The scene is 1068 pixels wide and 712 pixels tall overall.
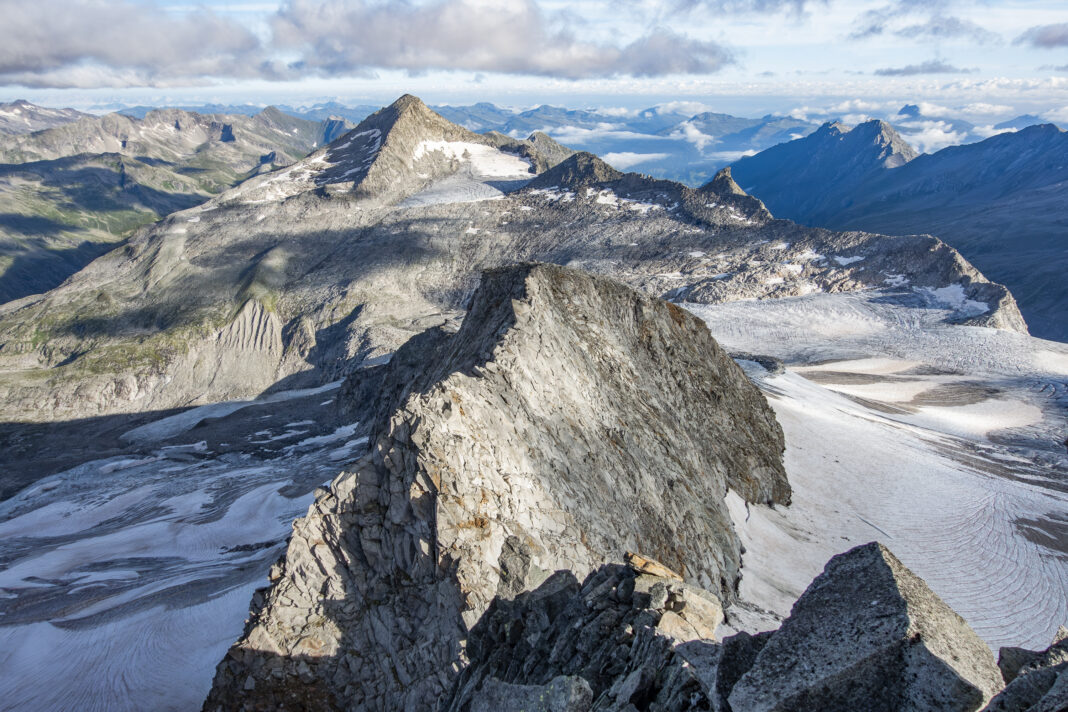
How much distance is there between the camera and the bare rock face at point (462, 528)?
1605 cm

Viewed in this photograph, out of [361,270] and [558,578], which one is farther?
[361,270]

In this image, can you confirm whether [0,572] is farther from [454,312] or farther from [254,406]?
[454,312]

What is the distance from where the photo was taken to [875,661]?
7.22 meters

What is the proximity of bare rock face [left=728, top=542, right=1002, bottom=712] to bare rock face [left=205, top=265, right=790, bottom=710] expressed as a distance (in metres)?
3.40

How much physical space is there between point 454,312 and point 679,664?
136 m

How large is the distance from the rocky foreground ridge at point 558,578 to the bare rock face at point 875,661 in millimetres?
25

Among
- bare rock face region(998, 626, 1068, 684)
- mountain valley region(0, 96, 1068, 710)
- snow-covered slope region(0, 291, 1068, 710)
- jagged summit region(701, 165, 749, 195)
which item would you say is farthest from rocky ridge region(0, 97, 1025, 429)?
bare rock face region(998, 626, 1068, 684)

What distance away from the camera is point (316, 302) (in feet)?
486

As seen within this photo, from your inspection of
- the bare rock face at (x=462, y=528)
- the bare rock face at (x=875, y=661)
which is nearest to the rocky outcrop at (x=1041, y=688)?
the bare rock face at (x=875, y=661)

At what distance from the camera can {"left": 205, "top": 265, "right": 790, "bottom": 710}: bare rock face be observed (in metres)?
16.0

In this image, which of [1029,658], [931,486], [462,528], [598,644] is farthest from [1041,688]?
[931,486]

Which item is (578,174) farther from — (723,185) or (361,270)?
(361,270)

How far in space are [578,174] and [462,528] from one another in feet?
613

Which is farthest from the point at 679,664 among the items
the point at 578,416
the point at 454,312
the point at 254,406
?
the point at 454,312
